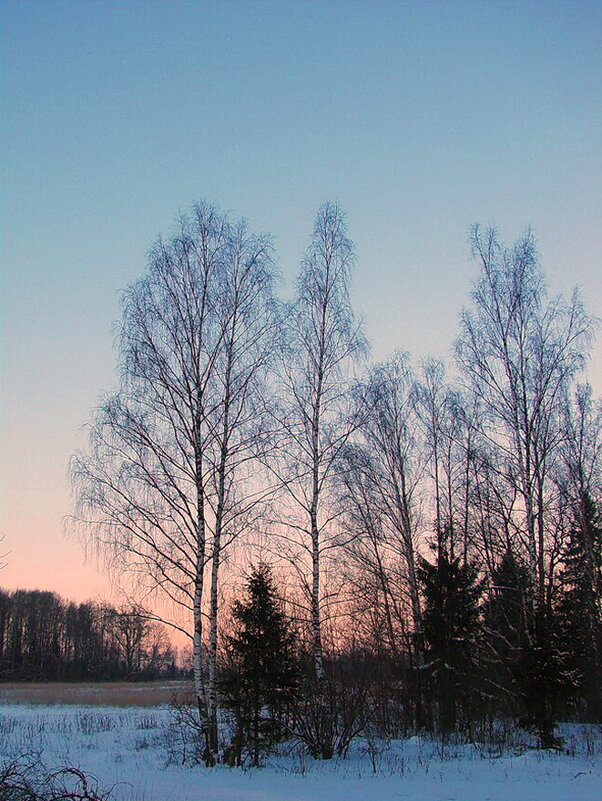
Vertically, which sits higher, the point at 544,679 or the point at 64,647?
the point at 544,679

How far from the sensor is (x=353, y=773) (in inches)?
474

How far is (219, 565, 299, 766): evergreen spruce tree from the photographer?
43.1 feet

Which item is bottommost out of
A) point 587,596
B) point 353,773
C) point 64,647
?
point 64,647

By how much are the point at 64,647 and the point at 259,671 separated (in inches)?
2604

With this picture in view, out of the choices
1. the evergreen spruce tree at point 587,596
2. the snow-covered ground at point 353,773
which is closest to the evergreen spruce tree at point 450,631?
the snow-covered ground at point 353,773

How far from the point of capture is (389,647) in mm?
20719

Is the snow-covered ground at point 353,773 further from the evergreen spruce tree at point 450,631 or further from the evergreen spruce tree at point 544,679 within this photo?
the evergreen spruce tree at point 450,631

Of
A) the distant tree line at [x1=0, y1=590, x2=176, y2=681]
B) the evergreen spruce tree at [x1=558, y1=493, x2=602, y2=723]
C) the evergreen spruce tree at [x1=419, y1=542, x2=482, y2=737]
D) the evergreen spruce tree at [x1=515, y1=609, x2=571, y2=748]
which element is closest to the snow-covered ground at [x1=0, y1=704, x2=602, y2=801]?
the evergreen spruce tree at [x1=515, y1=609, x2=571, y2=748]

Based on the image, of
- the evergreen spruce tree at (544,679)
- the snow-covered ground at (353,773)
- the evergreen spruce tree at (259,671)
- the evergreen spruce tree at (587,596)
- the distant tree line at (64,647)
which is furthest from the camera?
A: the distant tree line at (64,647)

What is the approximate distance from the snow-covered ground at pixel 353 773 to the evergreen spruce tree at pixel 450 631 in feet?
7.20

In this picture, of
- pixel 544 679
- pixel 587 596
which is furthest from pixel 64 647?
pixel 544 679

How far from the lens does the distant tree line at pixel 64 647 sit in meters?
63.6

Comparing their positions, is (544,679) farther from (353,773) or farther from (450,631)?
(353,773)

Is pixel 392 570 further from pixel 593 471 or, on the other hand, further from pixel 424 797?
pixel 424 797
